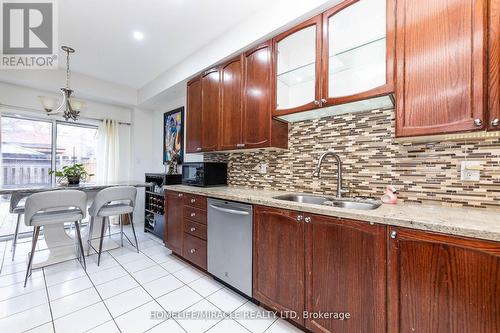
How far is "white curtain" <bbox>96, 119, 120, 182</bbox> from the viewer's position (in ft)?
13.2

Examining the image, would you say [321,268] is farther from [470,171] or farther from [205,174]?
[205,174]

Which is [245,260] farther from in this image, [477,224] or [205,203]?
[477,224]

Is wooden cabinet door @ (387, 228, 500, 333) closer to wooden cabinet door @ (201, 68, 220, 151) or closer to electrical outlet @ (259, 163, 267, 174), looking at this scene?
electrical outlet @ (259, 163, 267, 174)

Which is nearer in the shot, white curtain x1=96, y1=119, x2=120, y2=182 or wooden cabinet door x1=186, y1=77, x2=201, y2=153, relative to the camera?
wooden cabinet door x1=186, y1=77, x2=201, y2=153

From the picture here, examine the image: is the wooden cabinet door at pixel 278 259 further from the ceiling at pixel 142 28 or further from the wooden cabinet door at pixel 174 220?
the ceiling at pixel 142 28

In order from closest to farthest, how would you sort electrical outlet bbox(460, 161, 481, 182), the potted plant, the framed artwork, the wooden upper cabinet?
the wooden upper cabinet → electrical outlet bbox(460, 161, 481, 182) → the potted plant → the framed artwork

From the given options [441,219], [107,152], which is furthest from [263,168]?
[107,152]

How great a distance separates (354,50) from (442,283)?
158 cm

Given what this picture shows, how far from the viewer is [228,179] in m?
2.93

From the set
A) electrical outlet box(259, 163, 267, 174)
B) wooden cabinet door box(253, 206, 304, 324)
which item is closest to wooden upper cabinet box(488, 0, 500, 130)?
wooden cabinet door box(253, 206, 304, 324)

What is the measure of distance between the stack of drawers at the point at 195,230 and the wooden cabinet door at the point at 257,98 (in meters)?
0.83

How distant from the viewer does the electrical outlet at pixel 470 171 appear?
1284 millimetres

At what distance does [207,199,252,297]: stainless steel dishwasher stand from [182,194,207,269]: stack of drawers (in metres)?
0.10

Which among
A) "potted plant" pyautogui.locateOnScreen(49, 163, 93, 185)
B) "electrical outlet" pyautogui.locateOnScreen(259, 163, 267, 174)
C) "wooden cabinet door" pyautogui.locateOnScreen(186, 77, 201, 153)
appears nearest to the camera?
"electrical outlet" pyautogui.locateOnScreen(259, 163, 267, 174)
